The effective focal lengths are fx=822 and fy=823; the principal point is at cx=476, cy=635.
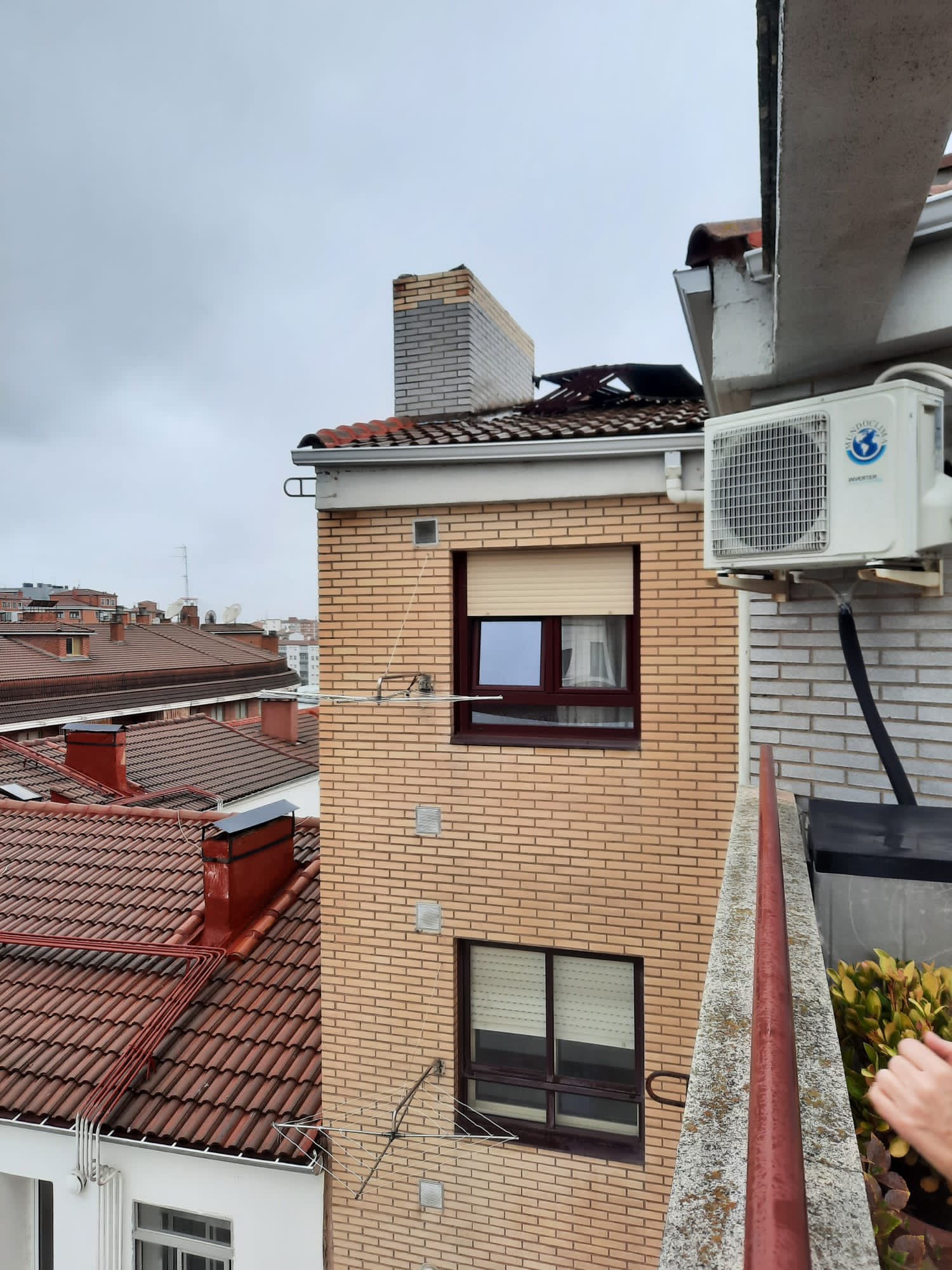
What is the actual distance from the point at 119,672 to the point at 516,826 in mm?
25034

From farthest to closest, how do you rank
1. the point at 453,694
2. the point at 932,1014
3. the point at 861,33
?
the point at 453,694 < the point at 932,1014 < the point at 861,33

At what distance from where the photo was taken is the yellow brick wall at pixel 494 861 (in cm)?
590

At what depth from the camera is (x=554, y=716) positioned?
6.43 m

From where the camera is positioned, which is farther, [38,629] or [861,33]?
[38,629]

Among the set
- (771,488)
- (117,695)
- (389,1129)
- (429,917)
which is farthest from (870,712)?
(117,695)

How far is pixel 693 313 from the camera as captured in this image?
3715 mm

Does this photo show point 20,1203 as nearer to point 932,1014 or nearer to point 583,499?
point 583,499

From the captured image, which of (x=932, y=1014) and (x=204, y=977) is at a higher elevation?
(x=932, y=1014)

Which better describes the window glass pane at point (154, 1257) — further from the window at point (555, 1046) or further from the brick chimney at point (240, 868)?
the window at point (555, 1046)

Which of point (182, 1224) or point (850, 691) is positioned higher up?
point (850, 691)

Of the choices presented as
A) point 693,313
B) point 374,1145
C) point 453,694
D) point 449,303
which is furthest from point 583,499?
point 374,1145

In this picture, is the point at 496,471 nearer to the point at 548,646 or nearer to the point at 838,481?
the point at 548,646

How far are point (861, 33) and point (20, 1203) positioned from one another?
940 cm

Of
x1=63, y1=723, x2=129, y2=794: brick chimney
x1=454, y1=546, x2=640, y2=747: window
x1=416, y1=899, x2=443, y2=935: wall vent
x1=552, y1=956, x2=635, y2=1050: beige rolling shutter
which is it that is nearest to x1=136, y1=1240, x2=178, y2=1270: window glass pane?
x1=416, y1=899, x2=443, y2=935: wall vent
